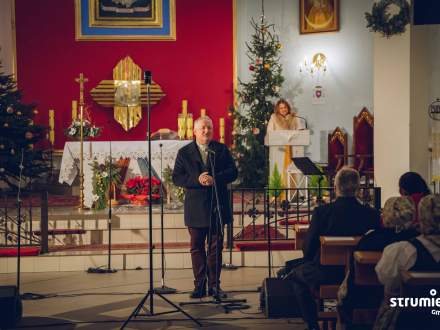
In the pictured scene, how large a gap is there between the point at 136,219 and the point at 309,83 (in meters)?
5.35

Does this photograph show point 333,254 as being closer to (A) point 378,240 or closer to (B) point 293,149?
(A) point 378,240

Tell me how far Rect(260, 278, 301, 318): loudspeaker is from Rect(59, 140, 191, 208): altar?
5260 millimetres

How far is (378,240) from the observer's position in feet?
15.8

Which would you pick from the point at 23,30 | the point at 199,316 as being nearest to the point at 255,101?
the point at 23,30

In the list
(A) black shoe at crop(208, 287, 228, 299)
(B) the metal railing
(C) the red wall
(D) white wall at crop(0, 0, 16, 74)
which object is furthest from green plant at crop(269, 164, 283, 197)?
(A) black shoe at crop(208, 287, 228, 299)

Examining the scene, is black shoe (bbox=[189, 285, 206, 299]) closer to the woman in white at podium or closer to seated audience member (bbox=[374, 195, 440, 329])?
seated audience member (bbox=[374, 195, 440, 329])

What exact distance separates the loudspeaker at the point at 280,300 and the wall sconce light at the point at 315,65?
28.2 feet

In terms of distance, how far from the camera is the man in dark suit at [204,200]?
23.1 feet

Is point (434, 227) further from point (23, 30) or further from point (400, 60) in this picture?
point (23, 30)

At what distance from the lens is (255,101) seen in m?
14.0

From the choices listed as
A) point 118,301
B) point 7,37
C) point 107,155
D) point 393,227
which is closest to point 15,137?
point 107,155

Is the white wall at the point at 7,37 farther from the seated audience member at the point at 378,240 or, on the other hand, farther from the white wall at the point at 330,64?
the seated audience member at the point at 378,240

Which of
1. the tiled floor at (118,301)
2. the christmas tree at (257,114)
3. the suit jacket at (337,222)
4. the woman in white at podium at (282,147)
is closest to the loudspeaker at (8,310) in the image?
the tiled floor at (118,301)

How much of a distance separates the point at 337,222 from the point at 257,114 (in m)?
8.46
